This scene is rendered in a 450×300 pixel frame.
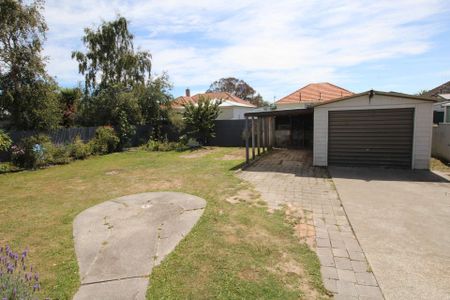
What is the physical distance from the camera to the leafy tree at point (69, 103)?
1550 cm

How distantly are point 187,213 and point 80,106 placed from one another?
14441 mm

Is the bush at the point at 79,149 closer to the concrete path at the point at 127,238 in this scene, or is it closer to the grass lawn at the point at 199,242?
the grass lawn at the point at 199,242

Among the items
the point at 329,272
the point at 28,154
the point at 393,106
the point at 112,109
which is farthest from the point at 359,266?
the point at 112,109

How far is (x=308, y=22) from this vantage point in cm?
855

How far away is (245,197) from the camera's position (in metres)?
5.62

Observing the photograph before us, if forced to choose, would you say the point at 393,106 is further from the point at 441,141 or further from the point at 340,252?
the point at 340,252

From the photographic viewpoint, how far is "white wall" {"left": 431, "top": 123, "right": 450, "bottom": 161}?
904 cm

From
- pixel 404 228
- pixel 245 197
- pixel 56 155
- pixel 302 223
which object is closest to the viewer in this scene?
pixel 404 228

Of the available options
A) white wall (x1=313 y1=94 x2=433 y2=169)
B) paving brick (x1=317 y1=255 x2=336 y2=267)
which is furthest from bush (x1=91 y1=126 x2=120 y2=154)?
paving brick (x1=317 y1=255 x2=336 y2=267)

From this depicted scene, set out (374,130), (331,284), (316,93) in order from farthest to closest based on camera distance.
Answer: (316,93) → (374,130) → (331,284)

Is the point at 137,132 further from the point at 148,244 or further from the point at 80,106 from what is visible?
the point at 148,244

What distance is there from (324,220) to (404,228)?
44.8 inches

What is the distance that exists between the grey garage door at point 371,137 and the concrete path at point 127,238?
563cm

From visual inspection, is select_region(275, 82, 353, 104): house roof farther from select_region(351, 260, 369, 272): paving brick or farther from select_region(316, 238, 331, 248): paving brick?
select_region(351, 260, 369, 272): paving brick
